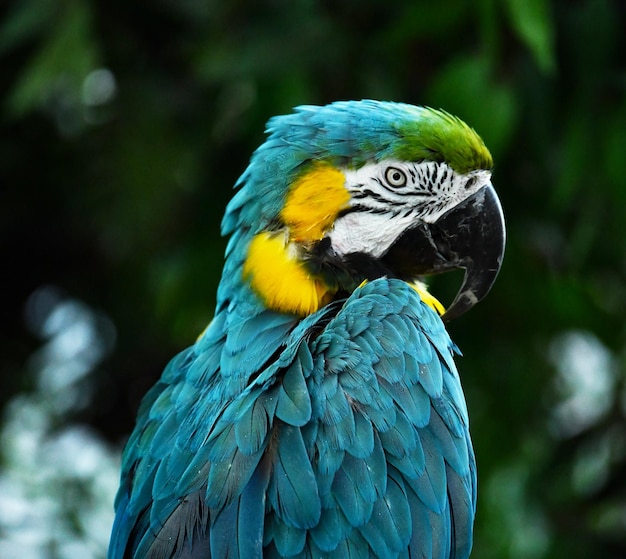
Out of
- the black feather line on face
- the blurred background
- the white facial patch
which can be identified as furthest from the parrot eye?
the blurred background

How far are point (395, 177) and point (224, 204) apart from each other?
3.49ft

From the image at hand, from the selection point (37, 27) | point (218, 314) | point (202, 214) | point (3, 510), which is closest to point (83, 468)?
point (3, 510)

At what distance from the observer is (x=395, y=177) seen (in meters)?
1.37

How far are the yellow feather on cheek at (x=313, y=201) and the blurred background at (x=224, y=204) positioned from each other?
0.53 m

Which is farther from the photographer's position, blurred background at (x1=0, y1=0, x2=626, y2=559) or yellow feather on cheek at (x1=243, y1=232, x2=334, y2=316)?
blurred background at (x1=0, y1=0, x2=626, y2=559)

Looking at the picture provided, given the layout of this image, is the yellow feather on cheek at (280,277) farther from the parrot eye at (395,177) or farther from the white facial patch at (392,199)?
the parrot eye at (395,177)

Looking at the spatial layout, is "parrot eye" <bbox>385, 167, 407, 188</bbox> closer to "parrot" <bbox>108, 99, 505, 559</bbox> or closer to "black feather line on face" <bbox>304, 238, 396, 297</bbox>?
"parrot" <bbox>108, 99, 505, 559</bbox>

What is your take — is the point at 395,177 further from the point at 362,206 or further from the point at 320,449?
the point at 320,449

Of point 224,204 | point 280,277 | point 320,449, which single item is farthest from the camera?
point 224,204

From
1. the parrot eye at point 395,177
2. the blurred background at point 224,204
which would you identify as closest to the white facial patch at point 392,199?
the parrot eye at point 395,177

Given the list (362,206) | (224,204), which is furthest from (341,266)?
(224,204)

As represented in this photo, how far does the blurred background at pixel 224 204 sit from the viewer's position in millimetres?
1992

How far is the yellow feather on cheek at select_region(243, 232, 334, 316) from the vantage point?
1356 mm

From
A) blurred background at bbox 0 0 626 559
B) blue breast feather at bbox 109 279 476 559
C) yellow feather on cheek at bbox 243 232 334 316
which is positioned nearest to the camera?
blue breast feather at bbox 109 279 476 559
